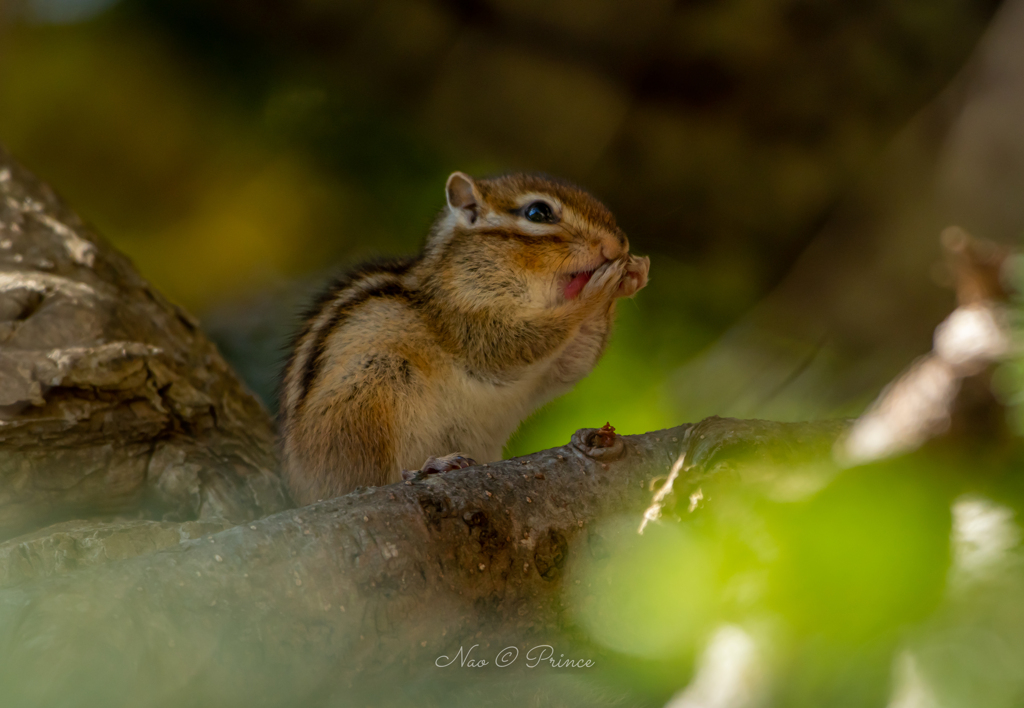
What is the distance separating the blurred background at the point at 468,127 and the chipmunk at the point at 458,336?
281 millimetres

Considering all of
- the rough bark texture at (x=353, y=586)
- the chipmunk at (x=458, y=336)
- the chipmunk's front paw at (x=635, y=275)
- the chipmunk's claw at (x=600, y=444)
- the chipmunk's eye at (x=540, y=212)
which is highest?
the chipmunk's eye at (x=540, y=212)

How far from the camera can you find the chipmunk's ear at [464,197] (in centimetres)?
268

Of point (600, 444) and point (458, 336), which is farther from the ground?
point (458, 336)

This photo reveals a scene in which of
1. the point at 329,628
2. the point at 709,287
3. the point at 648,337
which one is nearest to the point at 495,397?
the point at 648,337

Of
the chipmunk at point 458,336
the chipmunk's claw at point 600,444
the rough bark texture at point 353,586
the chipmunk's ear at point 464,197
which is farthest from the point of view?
the chipmunk's ear at point 464,197

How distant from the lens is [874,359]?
80.7 inches

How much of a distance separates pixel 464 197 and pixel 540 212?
0.96ft

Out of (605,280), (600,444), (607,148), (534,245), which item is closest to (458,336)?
(534,245)

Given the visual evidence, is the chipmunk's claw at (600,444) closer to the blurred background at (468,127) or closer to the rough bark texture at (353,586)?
the rough bark texture at (353,586)

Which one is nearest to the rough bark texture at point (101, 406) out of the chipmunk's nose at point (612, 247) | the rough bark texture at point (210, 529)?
the rough bark texture at point (210, 529)

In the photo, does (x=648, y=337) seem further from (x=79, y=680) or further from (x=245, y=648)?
(x=79, y=680)

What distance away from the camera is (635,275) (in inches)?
96.8

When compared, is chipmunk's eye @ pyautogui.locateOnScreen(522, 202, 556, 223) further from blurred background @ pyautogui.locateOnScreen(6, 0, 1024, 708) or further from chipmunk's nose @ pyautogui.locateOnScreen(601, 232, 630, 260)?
blurred background @ pyautogui.locateOnScreen(6, 0, 1024, 708)

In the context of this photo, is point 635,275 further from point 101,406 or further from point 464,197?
point 101,406
